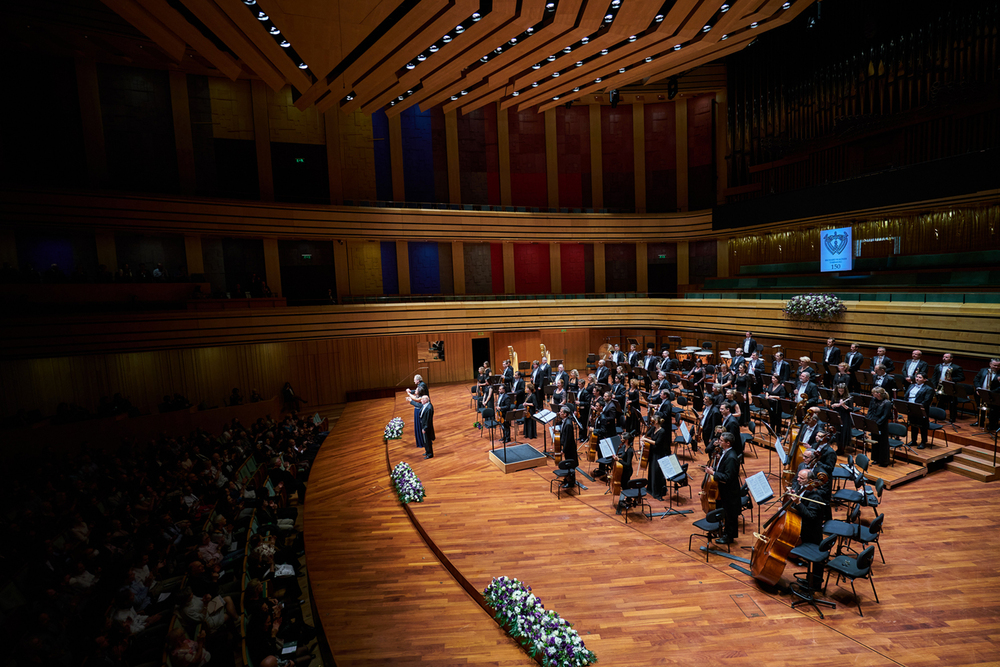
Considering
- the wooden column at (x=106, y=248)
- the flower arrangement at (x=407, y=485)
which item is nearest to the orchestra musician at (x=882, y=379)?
the flower arrangement at (x=407, y=485)

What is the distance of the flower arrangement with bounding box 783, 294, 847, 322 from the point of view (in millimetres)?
12898

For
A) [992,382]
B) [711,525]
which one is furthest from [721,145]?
[711,525]

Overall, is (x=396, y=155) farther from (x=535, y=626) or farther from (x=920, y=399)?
(x=535, y=626)

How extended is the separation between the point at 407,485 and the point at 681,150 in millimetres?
18842

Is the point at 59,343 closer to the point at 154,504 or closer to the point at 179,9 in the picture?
the point at 154,504

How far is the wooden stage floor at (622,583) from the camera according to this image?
464 cm

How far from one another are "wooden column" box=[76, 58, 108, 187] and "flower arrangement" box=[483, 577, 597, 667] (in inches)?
653

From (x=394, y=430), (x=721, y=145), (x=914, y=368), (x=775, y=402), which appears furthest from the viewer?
(x=721, y=145)

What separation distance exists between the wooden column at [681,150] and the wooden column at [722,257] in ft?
7.59

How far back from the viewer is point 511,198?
20.5 metres

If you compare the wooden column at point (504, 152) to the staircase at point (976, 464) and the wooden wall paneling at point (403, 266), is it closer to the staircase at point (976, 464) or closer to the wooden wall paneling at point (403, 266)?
the wooden wall paneling at point (403, 266)

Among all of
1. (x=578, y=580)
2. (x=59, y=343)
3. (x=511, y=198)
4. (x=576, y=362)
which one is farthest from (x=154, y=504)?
(x=511, y=198)

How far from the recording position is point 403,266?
61.1 feet

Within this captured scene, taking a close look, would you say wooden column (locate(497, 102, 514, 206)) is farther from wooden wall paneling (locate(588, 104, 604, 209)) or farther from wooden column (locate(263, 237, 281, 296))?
Result: wooden column (locate(263, 237, 281, 296))
